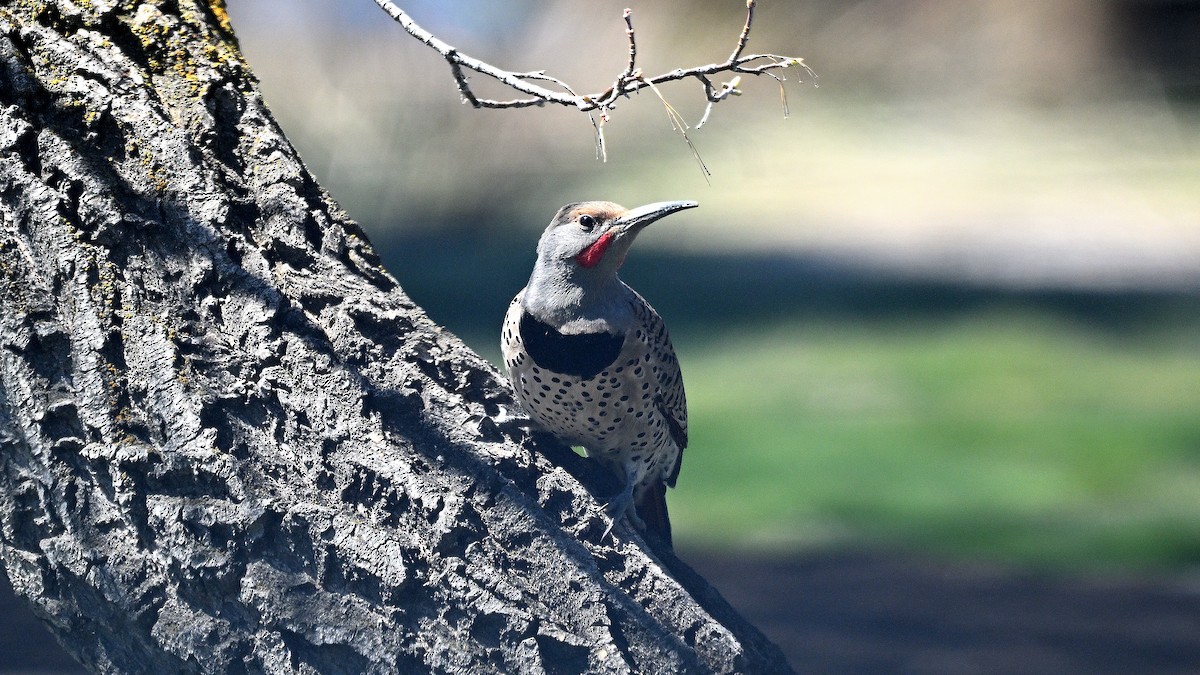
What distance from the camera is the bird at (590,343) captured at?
272cm

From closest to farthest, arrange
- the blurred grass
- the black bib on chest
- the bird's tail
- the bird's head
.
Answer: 1. the bird's head
2. the black bib on chest
3. the bird's tail
4. the blurred grass

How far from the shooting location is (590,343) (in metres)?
2.83

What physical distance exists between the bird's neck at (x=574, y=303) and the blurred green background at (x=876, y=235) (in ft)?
13.2

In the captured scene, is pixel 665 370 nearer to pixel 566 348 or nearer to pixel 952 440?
pixel 566 348

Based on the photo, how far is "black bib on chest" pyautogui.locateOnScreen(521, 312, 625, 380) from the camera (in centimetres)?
281

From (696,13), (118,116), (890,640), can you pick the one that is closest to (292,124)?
(696,13)

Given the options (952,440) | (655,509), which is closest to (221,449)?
(655,509)

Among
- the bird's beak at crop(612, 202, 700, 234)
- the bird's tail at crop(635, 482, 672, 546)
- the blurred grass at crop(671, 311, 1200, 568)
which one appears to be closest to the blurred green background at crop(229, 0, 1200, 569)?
the blurred grass at crop(671, 311, 1200, 568)

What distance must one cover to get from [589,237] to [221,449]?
0.94 m

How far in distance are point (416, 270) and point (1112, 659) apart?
9976 millimetres

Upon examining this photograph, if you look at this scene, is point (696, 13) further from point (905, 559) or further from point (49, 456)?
point (49, 456)

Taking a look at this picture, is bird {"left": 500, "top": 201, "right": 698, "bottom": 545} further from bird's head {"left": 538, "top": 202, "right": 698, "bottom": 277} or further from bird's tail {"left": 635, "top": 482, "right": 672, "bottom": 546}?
bird's tail {"left": 635, "top": 482, "right": 672, "bottom": 546}

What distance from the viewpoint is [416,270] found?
13734mm

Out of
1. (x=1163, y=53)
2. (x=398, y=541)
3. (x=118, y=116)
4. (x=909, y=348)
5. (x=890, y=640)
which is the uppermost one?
(x=1163, y=53)
